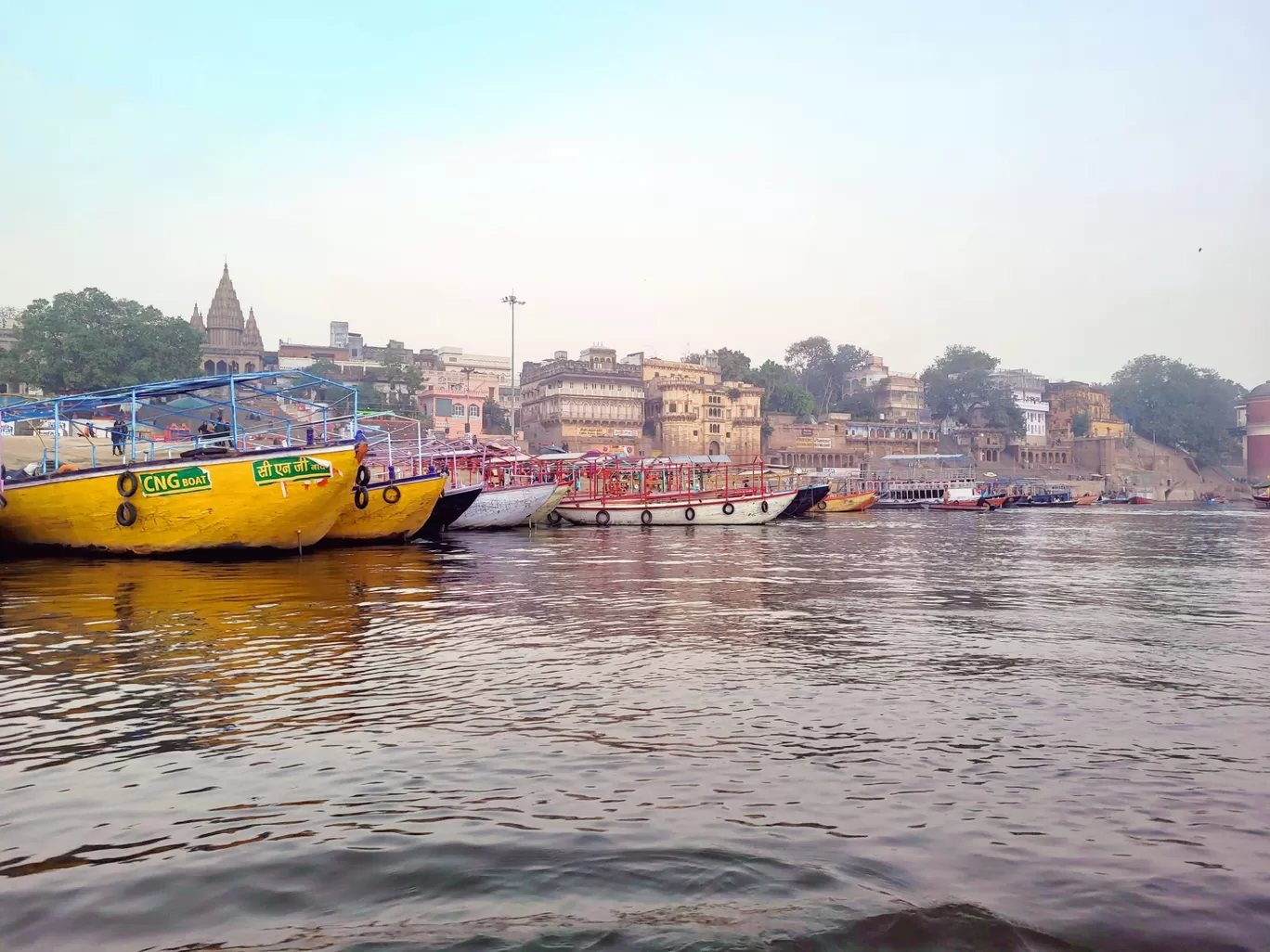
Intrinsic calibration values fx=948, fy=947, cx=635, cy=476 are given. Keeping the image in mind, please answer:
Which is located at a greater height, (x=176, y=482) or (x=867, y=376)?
(x=867, y=376)

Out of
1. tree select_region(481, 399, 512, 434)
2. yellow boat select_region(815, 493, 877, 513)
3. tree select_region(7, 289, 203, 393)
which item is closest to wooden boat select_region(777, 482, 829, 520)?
yellow boat select_region(815, 493, 877, 513)

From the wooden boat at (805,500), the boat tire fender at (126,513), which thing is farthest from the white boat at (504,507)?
the wooden boat at (805,500)

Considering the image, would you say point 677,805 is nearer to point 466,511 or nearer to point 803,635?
point 803,635

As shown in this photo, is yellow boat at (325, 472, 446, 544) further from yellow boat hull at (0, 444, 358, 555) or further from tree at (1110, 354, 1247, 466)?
tree at (1110, 354, 1247, 466)

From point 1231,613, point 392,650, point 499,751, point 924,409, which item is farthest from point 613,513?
point 924,409

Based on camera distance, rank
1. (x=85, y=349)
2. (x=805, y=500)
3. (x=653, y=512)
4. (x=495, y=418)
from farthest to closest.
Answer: (x=495, y=418) < (x=85, y=349) < (x=805, y=500) < (x=653, y=512)

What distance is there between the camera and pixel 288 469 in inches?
686

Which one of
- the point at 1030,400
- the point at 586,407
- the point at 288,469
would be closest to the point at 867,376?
the point at 1030,400

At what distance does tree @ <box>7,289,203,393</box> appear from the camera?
67562 mm

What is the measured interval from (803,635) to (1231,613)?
242 inches

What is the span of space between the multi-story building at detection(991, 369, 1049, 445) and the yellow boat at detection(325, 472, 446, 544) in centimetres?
10379

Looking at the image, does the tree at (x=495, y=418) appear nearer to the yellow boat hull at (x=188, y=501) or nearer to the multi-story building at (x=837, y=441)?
the multi-story building at (x=837, y=441)

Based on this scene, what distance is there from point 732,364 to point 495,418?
91.9ft

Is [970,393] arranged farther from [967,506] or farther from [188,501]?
[188,501]
